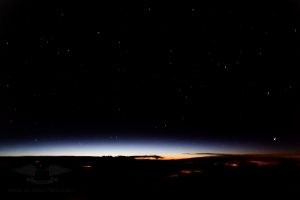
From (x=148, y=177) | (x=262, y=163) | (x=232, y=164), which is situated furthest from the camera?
(x=232, y=164)

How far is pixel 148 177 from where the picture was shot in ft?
37.4

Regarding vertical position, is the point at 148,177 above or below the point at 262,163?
below

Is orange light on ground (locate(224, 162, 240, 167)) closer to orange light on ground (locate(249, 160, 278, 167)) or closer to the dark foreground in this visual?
the dark foreground

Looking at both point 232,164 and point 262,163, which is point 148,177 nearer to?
point 232,164

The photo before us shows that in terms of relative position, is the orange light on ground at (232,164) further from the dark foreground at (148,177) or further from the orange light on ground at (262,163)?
the orange light on ground at (262,163)

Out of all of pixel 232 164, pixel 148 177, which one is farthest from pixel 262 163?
pixel 148 177

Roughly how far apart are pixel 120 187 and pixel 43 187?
94.5 inches

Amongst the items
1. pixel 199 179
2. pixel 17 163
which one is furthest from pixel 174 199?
pixel 17 163

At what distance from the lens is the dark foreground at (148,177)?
9.83m

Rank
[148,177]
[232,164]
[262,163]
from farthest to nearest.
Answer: [232,164], [262,163], [148,177]

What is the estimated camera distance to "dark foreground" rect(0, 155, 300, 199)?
32.2 feet

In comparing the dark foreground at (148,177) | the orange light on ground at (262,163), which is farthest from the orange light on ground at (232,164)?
the orange light on ground at (262,163)

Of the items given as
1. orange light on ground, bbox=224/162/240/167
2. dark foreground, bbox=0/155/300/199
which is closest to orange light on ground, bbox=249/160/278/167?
dark foreground, bbox=0/155/300/199

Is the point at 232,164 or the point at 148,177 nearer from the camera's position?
the point at 148,177
